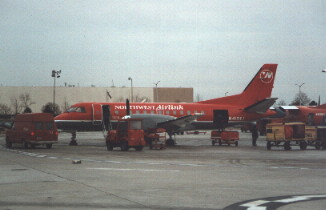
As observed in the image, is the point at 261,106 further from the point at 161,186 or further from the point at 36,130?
the point at 161,186

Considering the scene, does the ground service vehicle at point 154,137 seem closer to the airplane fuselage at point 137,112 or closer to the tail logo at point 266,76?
the airplane fuselage at point 137,112

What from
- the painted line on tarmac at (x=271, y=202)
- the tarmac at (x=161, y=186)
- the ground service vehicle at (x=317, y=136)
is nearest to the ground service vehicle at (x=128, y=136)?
the tarmac at (x=161, y=186)

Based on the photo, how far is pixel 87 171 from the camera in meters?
18.4

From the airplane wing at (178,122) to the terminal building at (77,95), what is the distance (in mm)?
75849

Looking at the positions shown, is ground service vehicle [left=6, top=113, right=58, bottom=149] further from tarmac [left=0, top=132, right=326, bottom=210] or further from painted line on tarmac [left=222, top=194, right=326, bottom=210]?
painted line on tarmac [left=222, top=194, right=326, bottom=210]

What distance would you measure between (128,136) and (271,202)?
73.2 feet

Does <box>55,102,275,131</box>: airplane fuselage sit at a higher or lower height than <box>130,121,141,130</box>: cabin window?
higher

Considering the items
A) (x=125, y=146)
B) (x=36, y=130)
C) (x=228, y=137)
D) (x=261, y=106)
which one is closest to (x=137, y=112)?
(x=228, y=137)

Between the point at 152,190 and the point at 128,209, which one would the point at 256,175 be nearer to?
the point at 152,190

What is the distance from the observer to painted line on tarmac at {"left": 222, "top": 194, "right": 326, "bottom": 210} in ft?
34.9

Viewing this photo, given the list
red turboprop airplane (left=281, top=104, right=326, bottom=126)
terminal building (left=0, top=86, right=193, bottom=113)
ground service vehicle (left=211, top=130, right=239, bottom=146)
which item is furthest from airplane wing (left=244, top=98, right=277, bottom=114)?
terminal building (left=0, top=86, right=193, bottom=113)

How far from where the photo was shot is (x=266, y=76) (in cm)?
4728

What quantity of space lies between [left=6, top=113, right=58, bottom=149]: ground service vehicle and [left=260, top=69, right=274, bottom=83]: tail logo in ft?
72.9

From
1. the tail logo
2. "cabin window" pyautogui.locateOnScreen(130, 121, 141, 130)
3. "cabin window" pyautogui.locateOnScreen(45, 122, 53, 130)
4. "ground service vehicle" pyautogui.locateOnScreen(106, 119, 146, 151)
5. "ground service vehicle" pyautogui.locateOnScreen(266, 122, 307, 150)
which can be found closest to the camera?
"ground service vehicle" pyautogui.locateOnScreen(106, 119, 146, 151)
